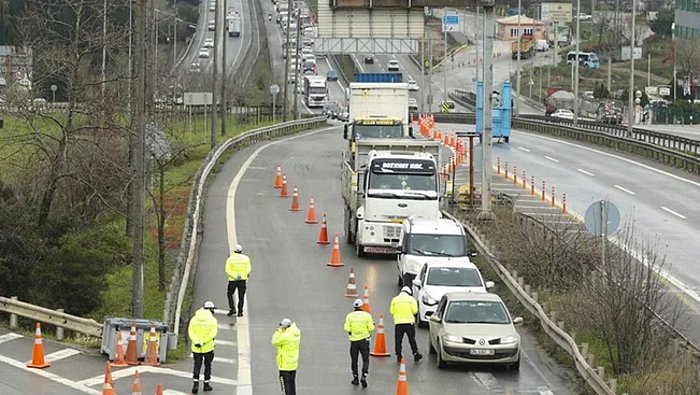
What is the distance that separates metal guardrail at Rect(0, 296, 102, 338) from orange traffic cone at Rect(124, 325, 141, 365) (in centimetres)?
143

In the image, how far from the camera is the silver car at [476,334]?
76.7ft

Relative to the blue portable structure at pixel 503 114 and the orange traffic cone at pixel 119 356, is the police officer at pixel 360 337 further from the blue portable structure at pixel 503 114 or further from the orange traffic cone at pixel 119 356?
the blue portable structure at pixel 503 114

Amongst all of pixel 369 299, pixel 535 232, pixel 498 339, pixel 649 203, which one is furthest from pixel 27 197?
pixel 649 203

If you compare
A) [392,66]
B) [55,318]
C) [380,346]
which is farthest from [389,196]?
[392,66]

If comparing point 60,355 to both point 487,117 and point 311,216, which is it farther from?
point 311,216

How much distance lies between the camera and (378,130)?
2056 inches

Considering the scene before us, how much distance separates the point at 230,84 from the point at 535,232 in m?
72.4

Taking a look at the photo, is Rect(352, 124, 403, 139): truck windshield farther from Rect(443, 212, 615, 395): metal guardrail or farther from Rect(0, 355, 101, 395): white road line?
Rect(0, 355, 101, 395): white road line

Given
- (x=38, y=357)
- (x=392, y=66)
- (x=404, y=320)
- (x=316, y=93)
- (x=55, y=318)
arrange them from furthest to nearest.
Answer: (x=392, y=66), (x=316, y=93), (x=55, y=318), (x=404, y=320), (x=38, y=357)

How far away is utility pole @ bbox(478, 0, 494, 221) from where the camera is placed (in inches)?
1490

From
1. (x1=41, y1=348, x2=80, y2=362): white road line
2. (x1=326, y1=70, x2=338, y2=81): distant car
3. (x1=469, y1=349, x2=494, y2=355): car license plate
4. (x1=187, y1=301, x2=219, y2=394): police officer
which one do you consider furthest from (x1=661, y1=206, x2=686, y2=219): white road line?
(x1=326, y1=70, x2=338, y2=81): distant car

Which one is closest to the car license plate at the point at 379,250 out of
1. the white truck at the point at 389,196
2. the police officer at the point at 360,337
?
the white truck at the point at 389,196

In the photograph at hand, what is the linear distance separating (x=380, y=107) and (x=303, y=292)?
22700 mm

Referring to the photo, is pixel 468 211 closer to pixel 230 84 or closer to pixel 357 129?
pixel 357 129
